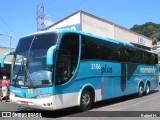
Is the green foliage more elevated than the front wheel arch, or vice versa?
the green foliage

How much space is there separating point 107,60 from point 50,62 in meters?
5.45

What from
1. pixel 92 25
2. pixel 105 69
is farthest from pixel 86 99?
pixel 92 25

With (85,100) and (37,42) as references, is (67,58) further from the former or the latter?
(85,100)

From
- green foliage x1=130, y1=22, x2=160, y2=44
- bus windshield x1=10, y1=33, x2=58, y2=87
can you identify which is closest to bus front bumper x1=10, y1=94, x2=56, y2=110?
bus windshield x1=10, y1=33, x2=58, y2=87

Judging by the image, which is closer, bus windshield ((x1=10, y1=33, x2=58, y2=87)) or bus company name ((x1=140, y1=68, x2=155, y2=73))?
bus windshield ((x1=10, y1=33, x2=58, y2=87))

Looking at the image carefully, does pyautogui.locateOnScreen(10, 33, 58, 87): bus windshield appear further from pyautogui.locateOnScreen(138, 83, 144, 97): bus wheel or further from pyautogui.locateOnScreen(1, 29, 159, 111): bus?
pyautogui.locateOnScreen(138, 83, 144, 97): bus wheel

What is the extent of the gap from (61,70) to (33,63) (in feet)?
3.52

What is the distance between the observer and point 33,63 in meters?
11.0

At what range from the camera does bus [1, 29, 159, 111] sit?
35.0 ft

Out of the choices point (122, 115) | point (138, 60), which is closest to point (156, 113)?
point (122, 115)

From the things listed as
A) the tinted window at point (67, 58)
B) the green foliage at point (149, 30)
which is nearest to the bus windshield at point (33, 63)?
the tinted window at point (67, 58)

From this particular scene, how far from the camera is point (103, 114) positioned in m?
11.6

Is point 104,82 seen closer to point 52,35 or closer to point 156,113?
point 156,113

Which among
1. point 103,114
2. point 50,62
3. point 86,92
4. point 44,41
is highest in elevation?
point 44,41
